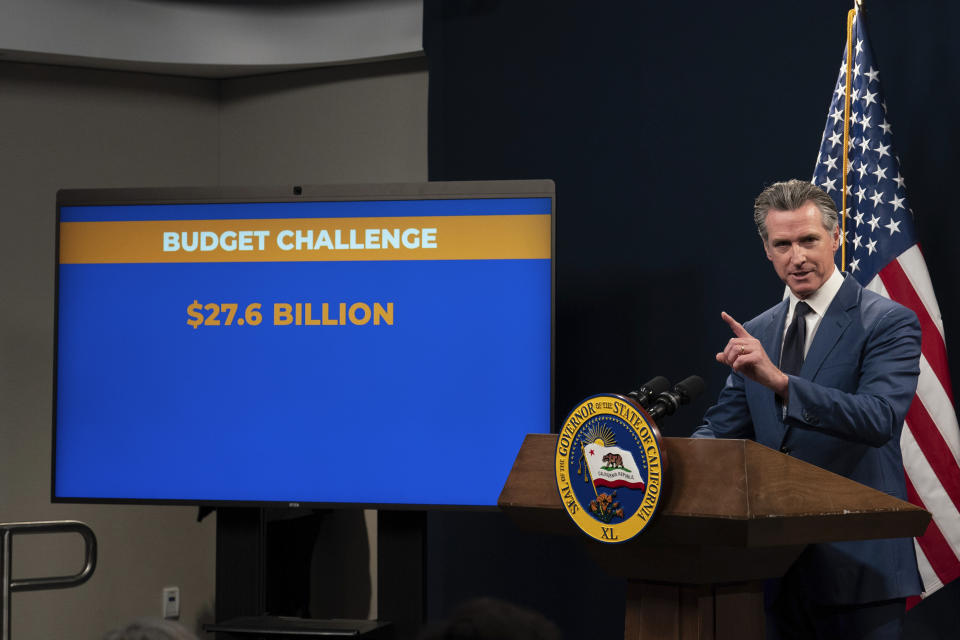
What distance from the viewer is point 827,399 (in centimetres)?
208

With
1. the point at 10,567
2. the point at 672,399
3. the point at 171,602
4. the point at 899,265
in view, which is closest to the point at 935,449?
the point at 899,265

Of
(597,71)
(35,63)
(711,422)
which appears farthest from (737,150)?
(35,63)

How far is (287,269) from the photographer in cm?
341

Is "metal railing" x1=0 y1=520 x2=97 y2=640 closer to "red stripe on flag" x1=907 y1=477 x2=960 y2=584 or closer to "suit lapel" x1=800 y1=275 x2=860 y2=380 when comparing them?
"suit lapel" x1=800 y1=275 x2=860 y2=380

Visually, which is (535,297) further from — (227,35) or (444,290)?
(227,35)

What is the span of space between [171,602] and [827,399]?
3.58 meters

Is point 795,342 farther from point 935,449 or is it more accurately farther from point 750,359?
point 935,449

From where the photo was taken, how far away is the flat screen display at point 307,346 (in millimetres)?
3281

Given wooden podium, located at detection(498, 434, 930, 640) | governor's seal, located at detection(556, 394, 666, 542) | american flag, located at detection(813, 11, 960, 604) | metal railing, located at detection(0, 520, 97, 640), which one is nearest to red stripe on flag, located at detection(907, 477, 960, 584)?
american flag, located at detection(813, 11, 960, 604)

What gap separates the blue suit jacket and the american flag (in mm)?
646

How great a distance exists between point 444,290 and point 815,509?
5.75ft

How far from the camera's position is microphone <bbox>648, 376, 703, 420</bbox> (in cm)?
188

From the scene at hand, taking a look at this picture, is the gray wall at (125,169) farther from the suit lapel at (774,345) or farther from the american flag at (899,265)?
the suit lapel at (774,345)

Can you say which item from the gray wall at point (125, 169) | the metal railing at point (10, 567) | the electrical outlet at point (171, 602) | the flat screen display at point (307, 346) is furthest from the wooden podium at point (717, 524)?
the electrical outlet at point (171, 602)
